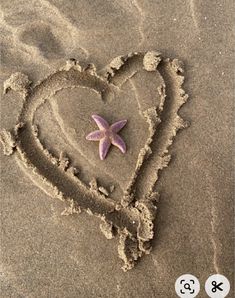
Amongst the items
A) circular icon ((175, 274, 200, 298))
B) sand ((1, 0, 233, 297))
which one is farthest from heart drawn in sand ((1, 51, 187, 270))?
circular icon ((175, 274, 200, 298))

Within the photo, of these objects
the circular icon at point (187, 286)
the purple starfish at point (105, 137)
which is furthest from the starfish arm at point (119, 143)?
the circular icon at point (187, 286)

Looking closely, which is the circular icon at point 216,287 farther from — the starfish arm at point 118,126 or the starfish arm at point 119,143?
the starfish arm at point 118,126

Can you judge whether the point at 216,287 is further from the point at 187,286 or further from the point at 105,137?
the point at 105,137

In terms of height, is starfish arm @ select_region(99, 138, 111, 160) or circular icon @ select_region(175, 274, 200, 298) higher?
starfish arm @ select_region(99, 138, 111, 160)

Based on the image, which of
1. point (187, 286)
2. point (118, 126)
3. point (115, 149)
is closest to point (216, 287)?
point (187, 286)

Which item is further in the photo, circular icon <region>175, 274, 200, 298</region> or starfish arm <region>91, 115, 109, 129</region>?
starfish arm <region>91, 115, 109, 129</region>

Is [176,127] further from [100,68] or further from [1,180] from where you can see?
[1,180]

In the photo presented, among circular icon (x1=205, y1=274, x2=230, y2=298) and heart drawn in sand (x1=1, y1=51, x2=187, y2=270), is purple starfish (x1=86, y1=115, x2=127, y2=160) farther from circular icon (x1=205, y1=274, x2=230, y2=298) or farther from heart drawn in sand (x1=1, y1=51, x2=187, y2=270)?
circular icon (x1=205, y1=274, x2=230, y2=298)
